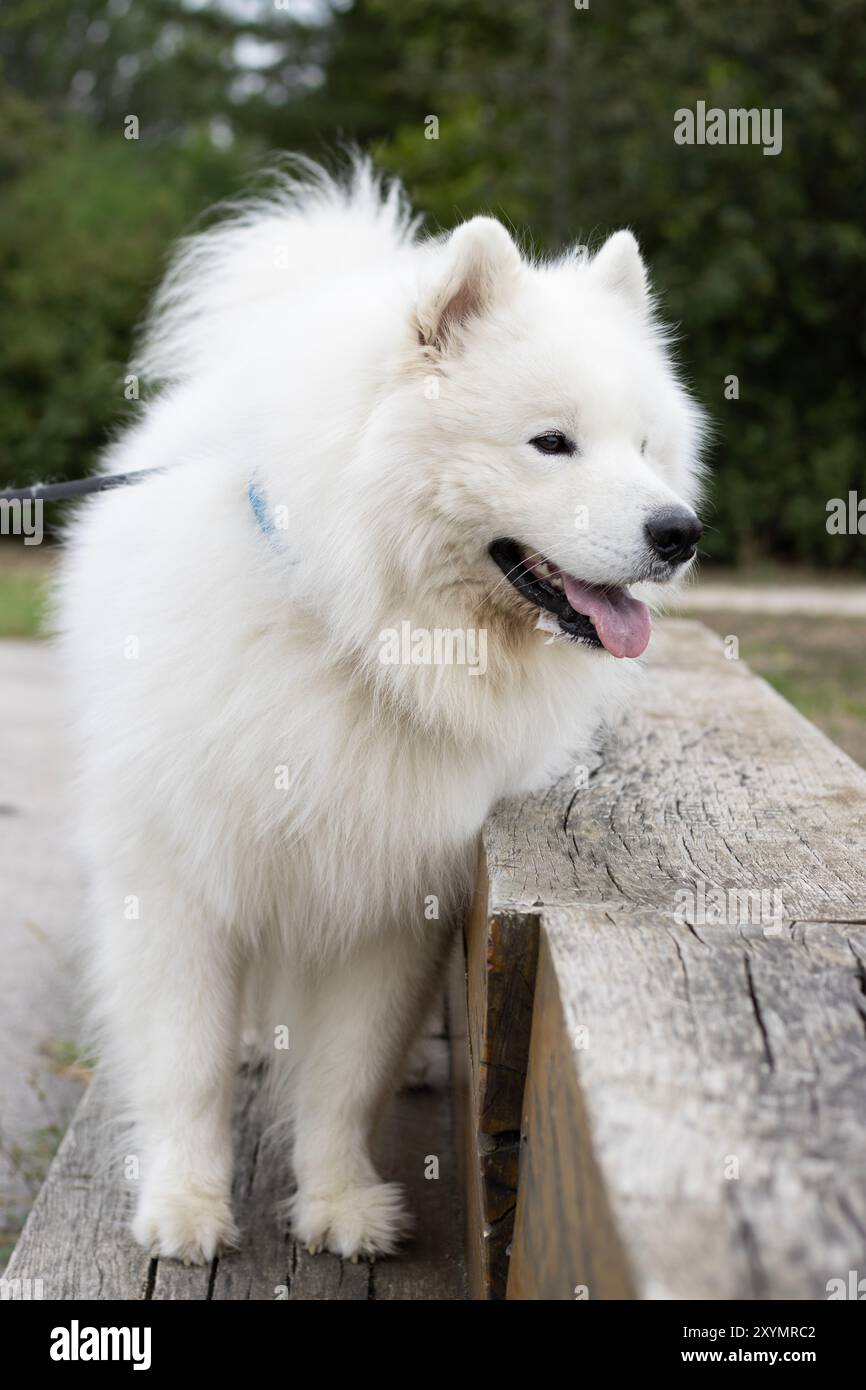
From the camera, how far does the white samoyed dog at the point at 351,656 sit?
2211 millimetres

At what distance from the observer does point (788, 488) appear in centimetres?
1302

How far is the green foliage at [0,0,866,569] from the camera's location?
12.1 metres

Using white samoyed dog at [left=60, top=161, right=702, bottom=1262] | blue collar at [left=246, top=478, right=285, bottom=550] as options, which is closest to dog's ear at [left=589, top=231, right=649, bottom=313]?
white samoyed dog at [left=60, top=161, right=702, bottom=1262]

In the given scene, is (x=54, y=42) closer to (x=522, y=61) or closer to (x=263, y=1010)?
(x=522, y=61)

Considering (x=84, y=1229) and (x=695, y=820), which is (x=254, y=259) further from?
(x=84, y=1229)

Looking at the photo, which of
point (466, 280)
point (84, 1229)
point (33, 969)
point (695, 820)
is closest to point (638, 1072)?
point (695, 820)

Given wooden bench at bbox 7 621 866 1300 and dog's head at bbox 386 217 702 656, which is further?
dog's head at bbox 386 217 702 656

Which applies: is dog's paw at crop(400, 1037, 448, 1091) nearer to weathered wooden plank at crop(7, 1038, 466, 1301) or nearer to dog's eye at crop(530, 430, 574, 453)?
weathered wooden plank at crop(7, 1038, 466, 1301)

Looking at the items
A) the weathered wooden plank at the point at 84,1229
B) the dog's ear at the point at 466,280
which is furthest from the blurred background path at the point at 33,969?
the dog's ear at the point at 466,280

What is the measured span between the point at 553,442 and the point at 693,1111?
4.17ft

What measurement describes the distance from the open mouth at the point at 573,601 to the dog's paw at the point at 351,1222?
45.4 inches

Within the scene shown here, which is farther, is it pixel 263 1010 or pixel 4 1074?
pixel 4 1074
